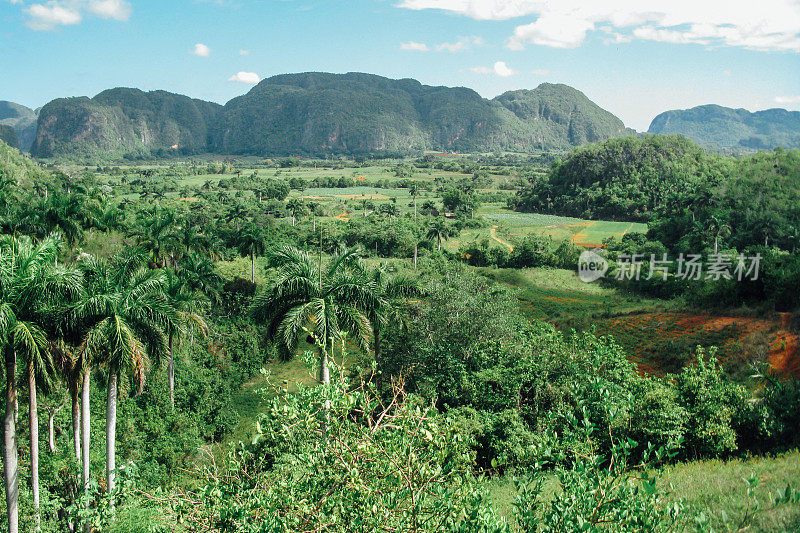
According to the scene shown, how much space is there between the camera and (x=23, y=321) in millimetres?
7980

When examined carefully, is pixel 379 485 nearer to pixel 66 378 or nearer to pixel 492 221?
pixel 66 378

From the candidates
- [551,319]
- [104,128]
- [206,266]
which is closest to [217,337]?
[206,266]

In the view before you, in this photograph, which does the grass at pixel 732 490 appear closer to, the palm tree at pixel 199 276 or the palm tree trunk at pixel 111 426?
the palm tree trunk at pixel 111 426

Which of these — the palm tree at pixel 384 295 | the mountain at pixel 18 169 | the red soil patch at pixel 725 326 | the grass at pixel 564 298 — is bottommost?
the grass at pixel 564 298

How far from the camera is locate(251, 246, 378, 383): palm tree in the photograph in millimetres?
10539

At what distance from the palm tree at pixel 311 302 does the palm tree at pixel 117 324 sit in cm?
193

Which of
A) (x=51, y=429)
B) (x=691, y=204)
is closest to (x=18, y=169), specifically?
(x=51, y=429)

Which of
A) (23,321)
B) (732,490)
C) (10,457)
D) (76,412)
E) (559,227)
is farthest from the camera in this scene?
(559,227)

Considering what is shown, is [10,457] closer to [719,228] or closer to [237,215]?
[237,215]

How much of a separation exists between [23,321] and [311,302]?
4.57m

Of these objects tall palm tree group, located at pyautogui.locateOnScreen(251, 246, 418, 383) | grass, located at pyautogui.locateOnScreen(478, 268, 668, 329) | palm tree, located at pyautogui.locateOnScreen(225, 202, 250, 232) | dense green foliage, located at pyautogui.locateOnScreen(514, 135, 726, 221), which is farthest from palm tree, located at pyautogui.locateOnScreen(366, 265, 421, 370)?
dense green foliage, located at pyautogui.locateOnScreen(514, 135, 726, 221)

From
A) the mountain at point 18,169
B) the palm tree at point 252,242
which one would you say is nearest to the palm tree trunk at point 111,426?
the palm tree at point 252,242

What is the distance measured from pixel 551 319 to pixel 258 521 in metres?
24.0

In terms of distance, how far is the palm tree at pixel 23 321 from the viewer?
25.8 ft
